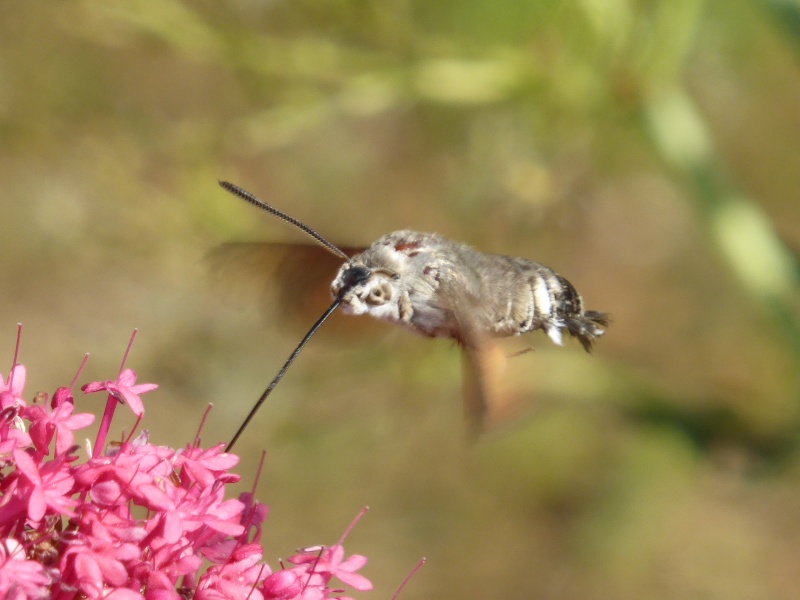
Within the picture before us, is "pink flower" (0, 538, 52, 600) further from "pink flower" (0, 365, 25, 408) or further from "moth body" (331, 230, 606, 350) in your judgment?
"moth body" (331, 230, 606, 350)

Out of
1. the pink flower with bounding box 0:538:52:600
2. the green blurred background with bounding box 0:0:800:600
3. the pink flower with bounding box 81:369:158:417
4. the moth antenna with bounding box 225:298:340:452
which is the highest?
the green blurred background with bounding box 0:0:800:600

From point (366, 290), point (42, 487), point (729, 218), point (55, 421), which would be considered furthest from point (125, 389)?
point (729, 218)

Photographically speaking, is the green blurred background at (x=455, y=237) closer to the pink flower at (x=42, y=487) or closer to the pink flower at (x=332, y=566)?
the pink flower at (x=332, y=566)

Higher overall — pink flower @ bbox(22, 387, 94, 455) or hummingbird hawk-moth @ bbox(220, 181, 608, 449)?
hummingbird hawk-moth @ bbox(220, 181, 608, 449)

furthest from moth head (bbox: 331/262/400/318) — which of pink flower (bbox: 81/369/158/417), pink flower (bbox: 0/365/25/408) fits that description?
pink flower (bbox: 0/365/25/408)

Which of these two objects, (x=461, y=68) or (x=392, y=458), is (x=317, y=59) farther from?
(x=392, y=458)

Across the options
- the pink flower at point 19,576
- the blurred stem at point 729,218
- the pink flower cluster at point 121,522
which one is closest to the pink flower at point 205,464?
the pink flower cluster at point 121,522

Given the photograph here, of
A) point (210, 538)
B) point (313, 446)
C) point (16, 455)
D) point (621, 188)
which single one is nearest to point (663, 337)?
point (621, 188)

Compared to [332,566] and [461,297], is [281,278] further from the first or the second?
[332,566]
